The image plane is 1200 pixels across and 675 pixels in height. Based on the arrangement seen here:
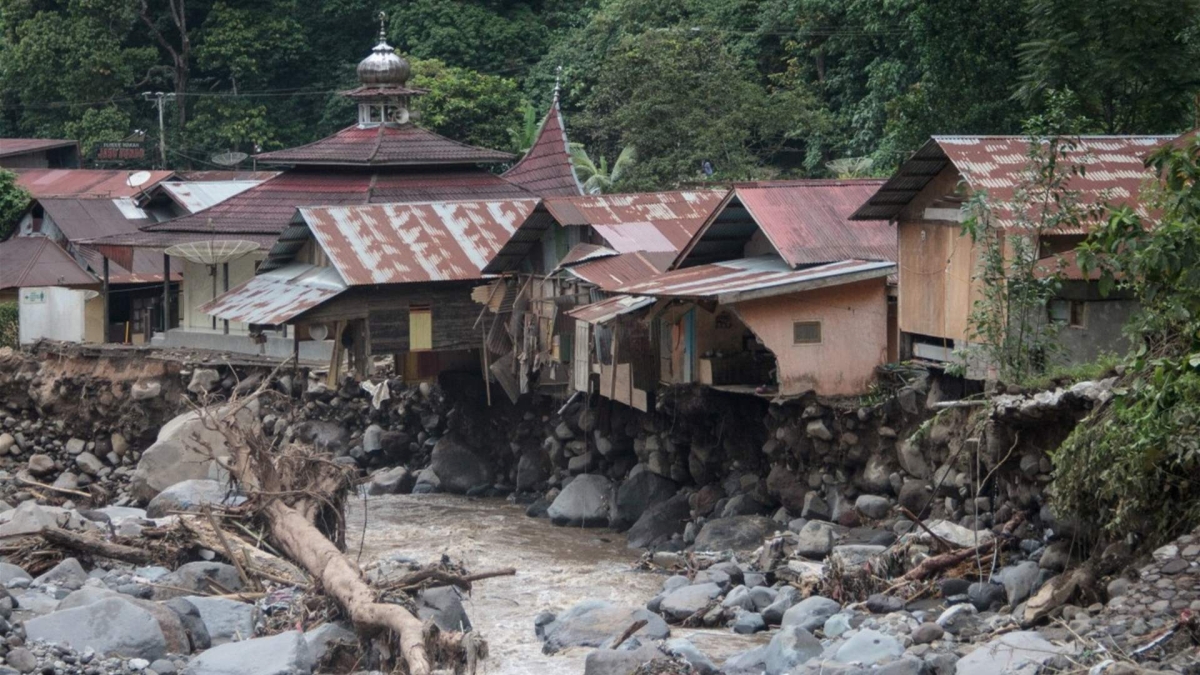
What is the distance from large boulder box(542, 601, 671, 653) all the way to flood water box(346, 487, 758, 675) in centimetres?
16

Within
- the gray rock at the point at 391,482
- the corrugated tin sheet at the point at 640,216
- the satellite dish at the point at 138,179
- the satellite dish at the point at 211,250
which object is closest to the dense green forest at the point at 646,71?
the corrugated tin sheet at the point at 640,216

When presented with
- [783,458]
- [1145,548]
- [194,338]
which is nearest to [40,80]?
[194,338]

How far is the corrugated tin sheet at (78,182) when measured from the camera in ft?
147

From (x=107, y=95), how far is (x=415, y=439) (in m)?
26.0

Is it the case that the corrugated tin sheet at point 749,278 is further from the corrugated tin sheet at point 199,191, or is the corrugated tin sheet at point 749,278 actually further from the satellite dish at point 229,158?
the satellite dish at point 229,158

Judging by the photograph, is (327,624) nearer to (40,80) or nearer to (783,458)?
(783,458)

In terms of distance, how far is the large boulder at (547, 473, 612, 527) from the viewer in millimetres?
25000

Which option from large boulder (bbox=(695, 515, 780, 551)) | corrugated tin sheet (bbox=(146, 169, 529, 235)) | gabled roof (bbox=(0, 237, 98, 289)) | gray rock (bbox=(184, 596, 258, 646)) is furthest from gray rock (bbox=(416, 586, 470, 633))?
gabled roof (bbox=(0, 237, 98, 289))

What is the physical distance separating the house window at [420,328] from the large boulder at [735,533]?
26.0 ft

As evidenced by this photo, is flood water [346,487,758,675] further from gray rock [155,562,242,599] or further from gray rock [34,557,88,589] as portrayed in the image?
Result: gray rock [34,557,88,589]

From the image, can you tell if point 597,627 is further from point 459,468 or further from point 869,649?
point 459,468

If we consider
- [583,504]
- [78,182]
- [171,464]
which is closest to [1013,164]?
[583,504]

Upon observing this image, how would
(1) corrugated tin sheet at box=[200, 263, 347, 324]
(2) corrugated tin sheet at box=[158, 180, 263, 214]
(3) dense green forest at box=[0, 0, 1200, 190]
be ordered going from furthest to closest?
1. (2) corrugated tin sheet at box=[158, 180, 263, 214]
2. (1) corrugated tin sheet at box=[200, 263, 347, 324]
3. (3) dense green forest at box=[0, 0, 1200, 190]

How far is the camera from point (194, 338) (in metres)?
33.8
